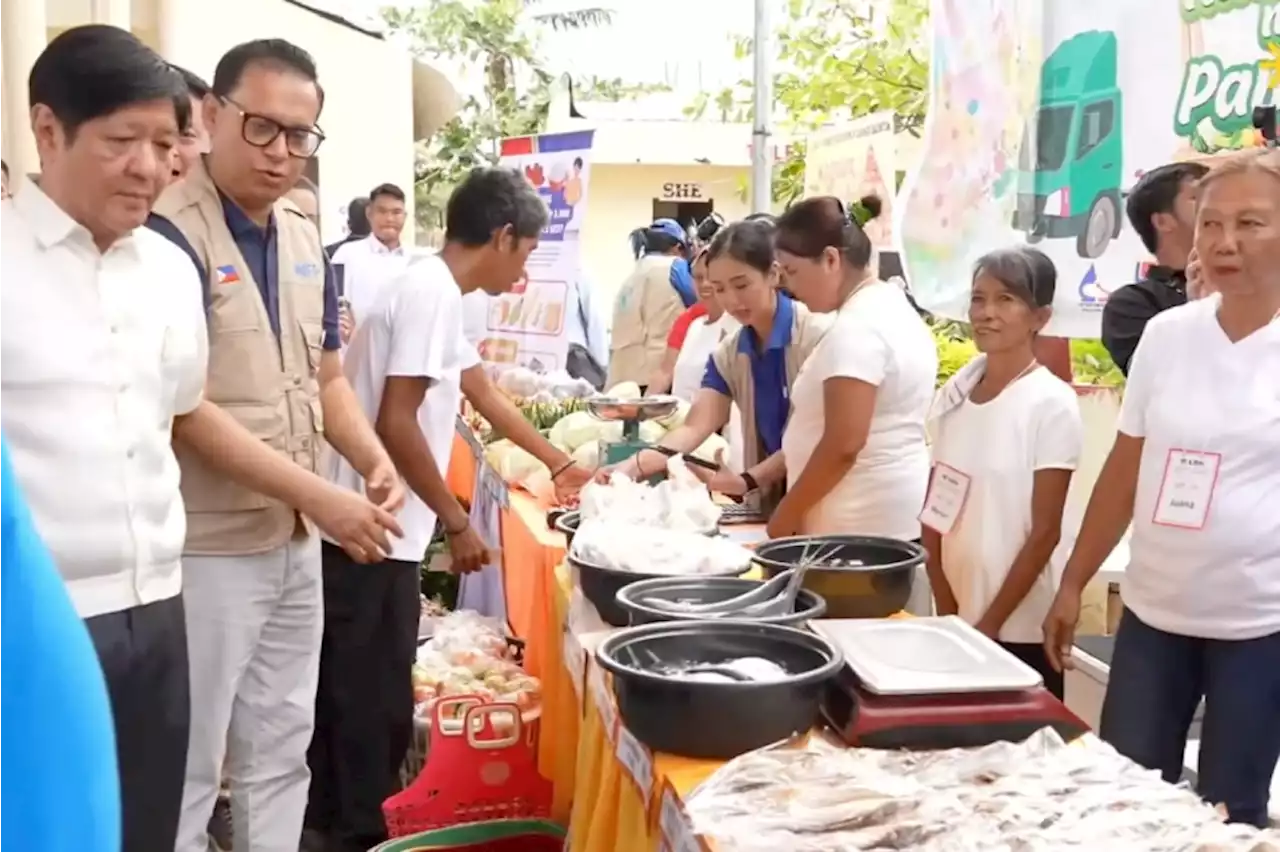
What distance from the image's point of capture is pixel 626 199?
55.5ft

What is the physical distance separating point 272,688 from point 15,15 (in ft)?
11.2

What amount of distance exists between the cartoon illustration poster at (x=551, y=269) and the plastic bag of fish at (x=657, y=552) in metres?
3.12

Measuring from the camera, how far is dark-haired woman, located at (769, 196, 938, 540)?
8.57ft

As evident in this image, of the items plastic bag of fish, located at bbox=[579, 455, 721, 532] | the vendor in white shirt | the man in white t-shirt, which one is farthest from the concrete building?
plastic bag of fish, located at bbox=[579, 455, 721, 532]

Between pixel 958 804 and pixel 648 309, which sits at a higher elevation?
pixel 648 309

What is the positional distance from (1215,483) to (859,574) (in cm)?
63

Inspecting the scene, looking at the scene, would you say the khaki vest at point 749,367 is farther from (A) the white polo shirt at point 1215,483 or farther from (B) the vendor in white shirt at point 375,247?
(B) the vendor in white shirt at point 375,247

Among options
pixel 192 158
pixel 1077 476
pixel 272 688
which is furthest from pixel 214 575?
pixel 1077 476

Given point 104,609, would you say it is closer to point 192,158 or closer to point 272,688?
point 272,688

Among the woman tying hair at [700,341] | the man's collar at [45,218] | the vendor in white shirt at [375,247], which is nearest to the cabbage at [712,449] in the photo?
the woman tying hair at [700,341]

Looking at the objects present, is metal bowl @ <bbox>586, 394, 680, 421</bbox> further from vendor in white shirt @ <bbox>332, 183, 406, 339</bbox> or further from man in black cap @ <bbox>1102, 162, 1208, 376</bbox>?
vendor in white shirt @ <bbox>332, 183, 406, 339</bbox>

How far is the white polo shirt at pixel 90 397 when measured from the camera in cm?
156

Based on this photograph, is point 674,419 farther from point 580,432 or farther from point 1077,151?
point 1077,151

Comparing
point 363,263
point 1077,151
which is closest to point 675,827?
point 1077,151
